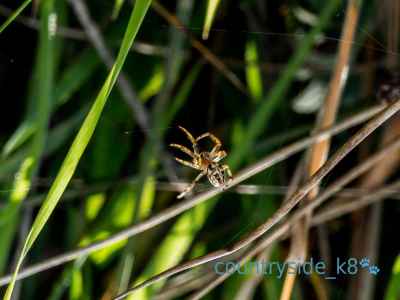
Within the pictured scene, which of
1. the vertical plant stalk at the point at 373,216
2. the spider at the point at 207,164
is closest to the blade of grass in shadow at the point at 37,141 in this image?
the spider at the point at 207,164

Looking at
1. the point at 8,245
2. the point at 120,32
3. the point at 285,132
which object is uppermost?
the point at 120,32

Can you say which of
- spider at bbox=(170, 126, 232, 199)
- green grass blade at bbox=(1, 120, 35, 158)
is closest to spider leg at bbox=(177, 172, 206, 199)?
A: spider at bbox=(170, 126, 232, 199)

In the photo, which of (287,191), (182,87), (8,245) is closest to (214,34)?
(182,87)

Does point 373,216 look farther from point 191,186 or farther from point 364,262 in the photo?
point 191,186

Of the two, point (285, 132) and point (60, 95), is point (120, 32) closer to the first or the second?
point (60, 95)

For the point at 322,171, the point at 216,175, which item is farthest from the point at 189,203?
the point at 322,171

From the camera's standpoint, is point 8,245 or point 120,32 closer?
point 8,245
